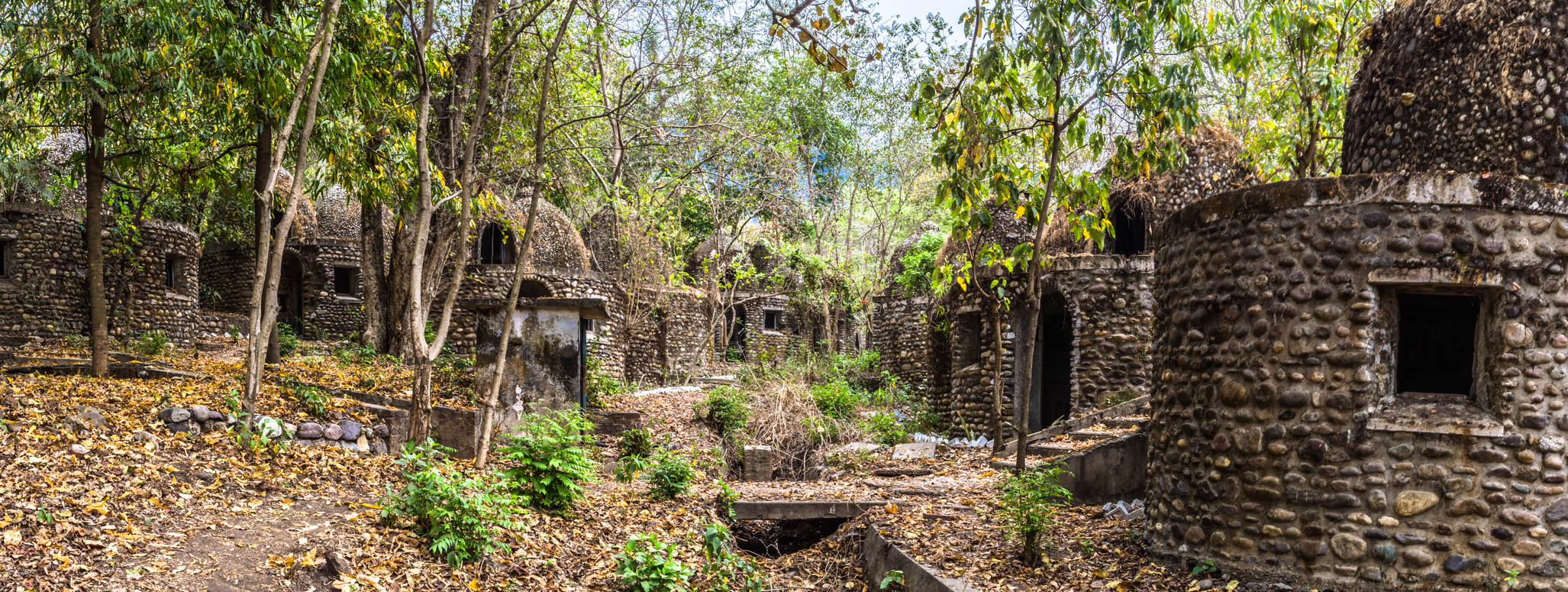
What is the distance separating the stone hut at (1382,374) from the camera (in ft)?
16.7

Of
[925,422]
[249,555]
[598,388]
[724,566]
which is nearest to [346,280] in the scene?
[598,388]

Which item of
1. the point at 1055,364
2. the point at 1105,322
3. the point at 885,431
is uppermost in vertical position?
the point at 1105,322

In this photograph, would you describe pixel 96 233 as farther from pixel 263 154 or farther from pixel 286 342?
pixel 286 342

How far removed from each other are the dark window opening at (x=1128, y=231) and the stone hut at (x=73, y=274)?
1545 cm

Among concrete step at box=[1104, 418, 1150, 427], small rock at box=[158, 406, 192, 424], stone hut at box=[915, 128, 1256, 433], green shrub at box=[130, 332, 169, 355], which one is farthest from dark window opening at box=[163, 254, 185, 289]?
concrete step at box=[1104, 418, 1150, 427]

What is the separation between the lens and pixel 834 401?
13938 millimetres

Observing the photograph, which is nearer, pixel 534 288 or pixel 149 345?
pixel 149 345

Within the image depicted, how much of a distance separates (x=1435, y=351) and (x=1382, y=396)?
6.43 feet

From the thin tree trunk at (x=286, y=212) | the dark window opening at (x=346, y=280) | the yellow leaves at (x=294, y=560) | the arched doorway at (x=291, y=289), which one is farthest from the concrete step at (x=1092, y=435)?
the arched doorway at (x=291, y=289)

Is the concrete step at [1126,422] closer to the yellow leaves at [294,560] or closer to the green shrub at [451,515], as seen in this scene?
the green shrub at [451,515]

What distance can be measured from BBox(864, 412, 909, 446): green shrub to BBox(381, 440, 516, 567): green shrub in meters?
7.43

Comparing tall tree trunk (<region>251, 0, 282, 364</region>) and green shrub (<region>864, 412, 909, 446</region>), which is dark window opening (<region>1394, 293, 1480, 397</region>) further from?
tall tree trunk (<region>251, 0, 282, 364</region>)

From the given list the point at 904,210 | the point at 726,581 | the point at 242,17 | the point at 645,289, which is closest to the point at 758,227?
the point at 904,210

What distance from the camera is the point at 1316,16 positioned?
28.9ft
